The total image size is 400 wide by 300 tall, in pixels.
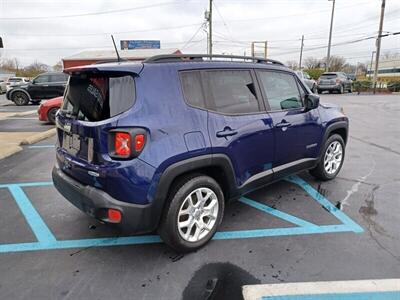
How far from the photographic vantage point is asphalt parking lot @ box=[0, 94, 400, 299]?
251 cm

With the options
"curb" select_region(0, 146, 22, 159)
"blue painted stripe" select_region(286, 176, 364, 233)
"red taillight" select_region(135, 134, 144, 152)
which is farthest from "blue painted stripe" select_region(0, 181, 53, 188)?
"blue painted stripe" select_region(286, 176, 364, 233)

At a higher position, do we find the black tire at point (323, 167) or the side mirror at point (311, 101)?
the side mirror at point (311, 101)

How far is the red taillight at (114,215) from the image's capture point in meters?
2.47

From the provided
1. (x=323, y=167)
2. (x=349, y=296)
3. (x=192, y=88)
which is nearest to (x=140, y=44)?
(x=323, y=167)

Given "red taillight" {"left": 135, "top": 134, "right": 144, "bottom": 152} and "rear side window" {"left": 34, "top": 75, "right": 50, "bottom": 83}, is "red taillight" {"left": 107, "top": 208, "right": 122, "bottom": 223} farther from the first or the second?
"rear side window" {"left": 34, "top": 75, "right": 50, "bottom": 83}

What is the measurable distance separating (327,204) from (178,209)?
2229 mm

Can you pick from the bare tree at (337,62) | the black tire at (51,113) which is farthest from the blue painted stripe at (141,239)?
the bare tree at (337,62)

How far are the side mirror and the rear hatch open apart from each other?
96.8 inches

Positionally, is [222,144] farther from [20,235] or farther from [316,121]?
[20,235]

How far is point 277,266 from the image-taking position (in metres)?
2.72

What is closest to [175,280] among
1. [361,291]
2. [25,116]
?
[361,291]

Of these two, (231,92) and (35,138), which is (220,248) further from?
(35,138)

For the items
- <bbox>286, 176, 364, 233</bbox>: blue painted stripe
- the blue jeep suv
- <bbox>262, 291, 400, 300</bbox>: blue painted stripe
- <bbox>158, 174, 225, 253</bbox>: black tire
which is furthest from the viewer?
<bbox>286, 176, 364, 233</bbox>: blue painted stripe

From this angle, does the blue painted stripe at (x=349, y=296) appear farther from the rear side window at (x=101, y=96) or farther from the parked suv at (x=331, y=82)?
the parked suv at (x=331, y=82)
